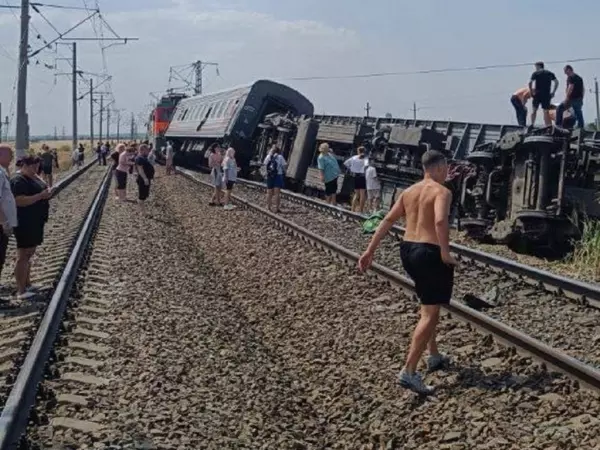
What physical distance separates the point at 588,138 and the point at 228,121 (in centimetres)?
1704

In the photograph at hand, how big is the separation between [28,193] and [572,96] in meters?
10.7

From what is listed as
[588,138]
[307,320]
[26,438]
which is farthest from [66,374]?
[588,138]

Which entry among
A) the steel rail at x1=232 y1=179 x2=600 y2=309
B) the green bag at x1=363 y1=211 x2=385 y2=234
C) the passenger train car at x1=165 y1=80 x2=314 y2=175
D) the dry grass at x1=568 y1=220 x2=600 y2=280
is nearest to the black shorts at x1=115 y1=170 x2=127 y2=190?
the passenger train car at x1=165 y1=80 x2=314 y2=175

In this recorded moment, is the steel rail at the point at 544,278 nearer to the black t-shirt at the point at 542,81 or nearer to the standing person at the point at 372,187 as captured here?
the black t-shirt at the point at 542,81

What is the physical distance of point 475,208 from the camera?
16.8 metres

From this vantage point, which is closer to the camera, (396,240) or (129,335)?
(129,335)

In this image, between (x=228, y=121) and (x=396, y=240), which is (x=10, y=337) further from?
(x=228, y=121)

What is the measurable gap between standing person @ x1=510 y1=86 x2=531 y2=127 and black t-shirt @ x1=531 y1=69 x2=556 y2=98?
0.71 m

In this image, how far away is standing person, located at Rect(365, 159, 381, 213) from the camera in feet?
65.2

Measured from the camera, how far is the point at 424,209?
6.48m

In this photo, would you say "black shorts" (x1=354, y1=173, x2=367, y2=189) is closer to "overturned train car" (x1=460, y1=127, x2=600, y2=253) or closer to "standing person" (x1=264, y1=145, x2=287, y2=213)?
"standing person" (x1=264, y1=145, x2=287, y2=213)

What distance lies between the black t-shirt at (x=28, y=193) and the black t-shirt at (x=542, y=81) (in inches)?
405

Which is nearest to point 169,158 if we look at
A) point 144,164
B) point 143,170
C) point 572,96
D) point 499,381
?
point 143,170

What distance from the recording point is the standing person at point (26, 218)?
9469mm
